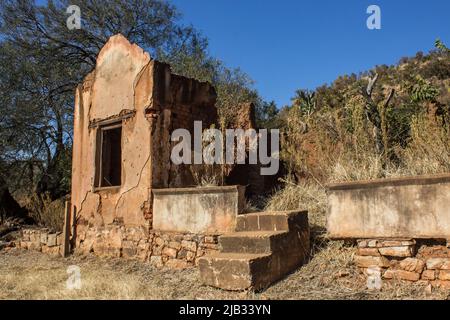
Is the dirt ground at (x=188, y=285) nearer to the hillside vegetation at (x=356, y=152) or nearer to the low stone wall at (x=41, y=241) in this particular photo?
the hillside vegetation at (x=356, y=152)

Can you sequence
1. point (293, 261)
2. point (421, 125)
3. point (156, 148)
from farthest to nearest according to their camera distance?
1. point (156, 148)
2. point (421, 125)
3. point (293, 261)

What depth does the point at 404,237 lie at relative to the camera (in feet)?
14.8

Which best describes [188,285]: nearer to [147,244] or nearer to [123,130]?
[147,244]

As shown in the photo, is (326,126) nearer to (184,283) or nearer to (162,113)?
(162,113)

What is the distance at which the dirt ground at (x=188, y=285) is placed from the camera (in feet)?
14.3

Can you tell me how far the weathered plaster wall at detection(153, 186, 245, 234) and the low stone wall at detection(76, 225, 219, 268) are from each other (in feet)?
0.49

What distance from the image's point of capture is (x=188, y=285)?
5203 millimetres

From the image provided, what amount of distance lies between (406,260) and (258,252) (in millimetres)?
1632

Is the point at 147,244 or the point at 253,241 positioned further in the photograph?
the point at 147,244

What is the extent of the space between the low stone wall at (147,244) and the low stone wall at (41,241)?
68cm

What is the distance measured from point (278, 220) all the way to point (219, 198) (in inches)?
45.7

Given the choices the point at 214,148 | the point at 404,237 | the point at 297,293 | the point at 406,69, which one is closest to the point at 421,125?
the point at 404,237
